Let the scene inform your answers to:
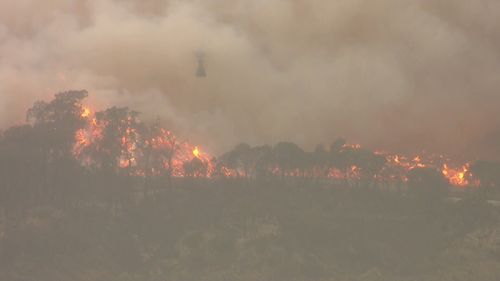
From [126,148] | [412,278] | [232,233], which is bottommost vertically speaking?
[412,278]

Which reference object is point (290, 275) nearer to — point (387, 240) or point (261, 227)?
point (261, 227)

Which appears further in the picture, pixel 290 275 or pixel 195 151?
pixel 195 151

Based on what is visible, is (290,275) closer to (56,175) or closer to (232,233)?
(232,233)

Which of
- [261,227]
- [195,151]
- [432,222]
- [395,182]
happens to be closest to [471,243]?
[432,222]

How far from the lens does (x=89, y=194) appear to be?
9575cm

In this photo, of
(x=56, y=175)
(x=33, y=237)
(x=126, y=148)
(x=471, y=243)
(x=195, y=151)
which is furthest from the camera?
(x=195, y=151)

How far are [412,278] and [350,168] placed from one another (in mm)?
26296

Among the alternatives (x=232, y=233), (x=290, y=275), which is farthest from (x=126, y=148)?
(x=290, y=275)

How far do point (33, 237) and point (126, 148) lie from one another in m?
24.5

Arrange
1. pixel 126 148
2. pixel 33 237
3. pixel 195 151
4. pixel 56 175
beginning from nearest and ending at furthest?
1. pixel 33 237
2. pixel 56 175
3. pixel 126 148
4. pixel 195 151

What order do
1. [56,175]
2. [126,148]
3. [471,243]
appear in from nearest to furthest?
[471,243] → [56,175] → [126,148]

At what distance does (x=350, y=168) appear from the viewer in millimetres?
106125

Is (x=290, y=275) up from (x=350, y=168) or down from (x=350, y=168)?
down

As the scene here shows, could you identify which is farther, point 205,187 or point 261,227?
point 205,187
